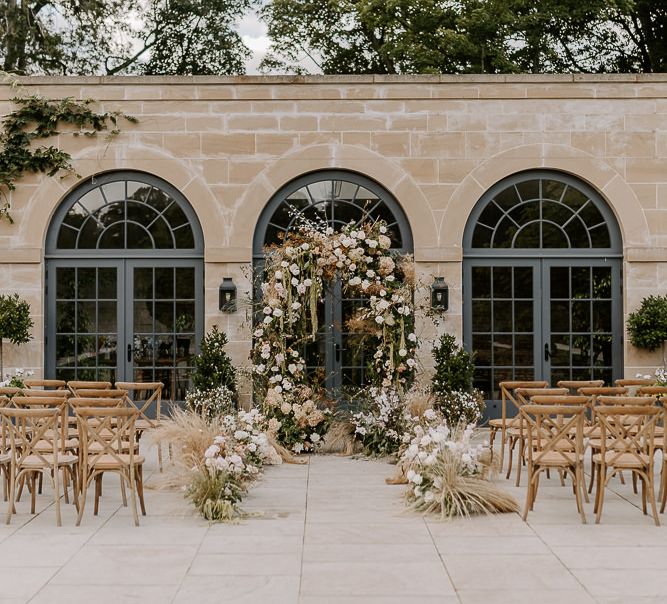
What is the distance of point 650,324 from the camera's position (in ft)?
38.4

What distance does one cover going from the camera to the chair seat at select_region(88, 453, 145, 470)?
22.4 ft

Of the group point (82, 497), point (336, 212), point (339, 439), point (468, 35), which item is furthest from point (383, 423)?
point (468, 35)

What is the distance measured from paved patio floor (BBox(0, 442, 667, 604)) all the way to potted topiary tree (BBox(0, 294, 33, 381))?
4294 mm

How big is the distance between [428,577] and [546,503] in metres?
2.42

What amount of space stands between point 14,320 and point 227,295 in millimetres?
2762

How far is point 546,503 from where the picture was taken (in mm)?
7453

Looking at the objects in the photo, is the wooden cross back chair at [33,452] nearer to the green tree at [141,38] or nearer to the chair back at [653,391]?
the chair back at [653,391]

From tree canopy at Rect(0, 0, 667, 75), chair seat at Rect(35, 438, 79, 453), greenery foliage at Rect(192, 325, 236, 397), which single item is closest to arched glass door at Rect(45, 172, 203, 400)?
greenery foliage at Rect(192, 325, 236, 397)

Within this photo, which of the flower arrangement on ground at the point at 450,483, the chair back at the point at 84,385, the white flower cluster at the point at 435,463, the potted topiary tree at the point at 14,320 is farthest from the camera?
the potted topiary tree at the point at 14,320

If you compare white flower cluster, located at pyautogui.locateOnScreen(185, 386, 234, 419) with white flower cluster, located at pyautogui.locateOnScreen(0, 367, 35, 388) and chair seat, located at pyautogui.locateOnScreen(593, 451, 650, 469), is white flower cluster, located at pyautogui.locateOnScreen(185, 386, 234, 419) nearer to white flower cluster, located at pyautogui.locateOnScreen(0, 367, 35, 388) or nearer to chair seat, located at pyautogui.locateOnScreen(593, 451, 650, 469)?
white flower cluster, located at pyautogui.locateOnScreen(0, 367, 35, 388)

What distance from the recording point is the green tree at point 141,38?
23.4 m

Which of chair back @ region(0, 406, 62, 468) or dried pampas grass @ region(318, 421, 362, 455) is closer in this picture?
chair back @ region(0, 406, 62, 468)

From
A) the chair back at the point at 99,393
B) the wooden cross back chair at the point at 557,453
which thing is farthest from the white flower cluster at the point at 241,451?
the wooden cross back chair at the point at 557,453

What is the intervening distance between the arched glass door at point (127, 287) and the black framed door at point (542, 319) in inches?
154
